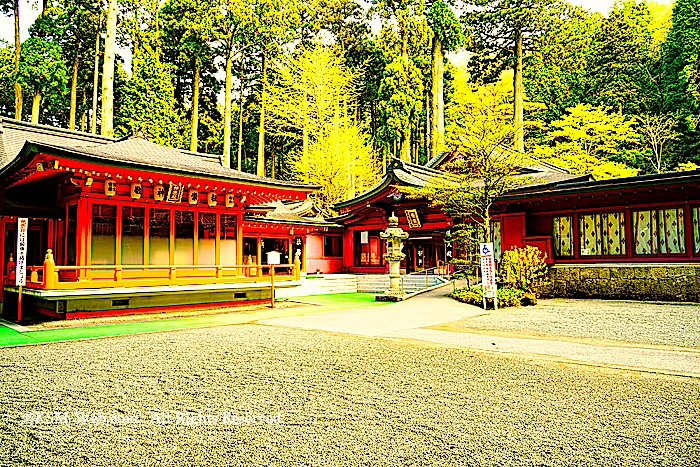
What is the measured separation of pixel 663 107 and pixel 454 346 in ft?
89.5

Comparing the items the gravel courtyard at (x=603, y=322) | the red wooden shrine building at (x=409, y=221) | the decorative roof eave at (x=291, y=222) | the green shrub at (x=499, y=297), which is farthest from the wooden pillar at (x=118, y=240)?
the red wooden shrine building at (x=409, y=221)

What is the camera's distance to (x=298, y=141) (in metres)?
35.7

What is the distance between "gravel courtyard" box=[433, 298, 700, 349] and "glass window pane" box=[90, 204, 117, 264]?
27.9ft

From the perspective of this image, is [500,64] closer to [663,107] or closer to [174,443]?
[663,107]

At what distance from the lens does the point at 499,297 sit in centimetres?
1320

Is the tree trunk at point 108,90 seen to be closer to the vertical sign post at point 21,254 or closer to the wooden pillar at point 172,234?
the wooden pillar at point 172,234

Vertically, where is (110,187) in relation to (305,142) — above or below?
below

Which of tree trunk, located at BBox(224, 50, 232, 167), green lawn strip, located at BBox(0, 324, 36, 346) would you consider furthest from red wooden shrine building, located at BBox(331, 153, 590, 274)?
green lawn strip, located at BBox(0, 324, 36, 346)

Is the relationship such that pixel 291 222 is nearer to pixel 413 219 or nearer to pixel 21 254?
pixel 413 219

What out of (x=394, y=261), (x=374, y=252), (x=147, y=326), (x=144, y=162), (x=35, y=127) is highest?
(x=35, y=127)

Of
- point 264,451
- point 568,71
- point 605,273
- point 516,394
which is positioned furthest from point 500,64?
point 264,451

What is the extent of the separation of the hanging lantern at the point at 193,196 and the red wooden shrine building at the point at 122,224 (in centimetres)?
3

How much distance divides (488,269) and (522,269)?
2.60 metres

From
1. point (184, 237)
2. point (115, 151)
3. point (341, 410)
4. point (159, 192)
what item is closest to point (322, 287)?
point (184, 237)
